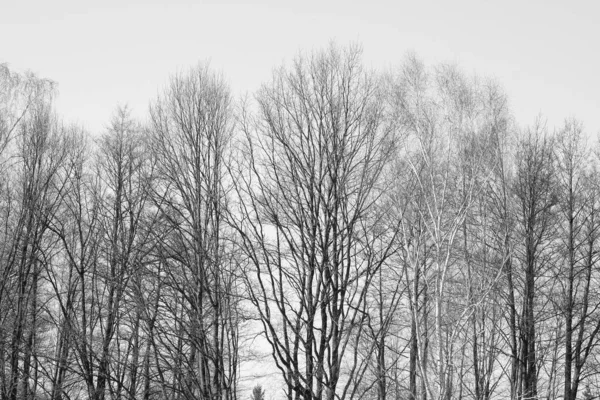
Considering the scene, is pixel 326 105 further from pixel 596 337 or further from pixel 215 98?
pixel 596 337

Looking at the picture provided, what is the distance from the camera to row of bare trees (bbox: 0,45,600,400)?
738 centimetres

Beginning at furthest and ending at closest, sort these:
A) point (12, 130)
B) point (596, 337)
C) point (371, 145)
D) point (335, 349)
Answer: point (596, 337)
point (12, 130)
point (371, 145)
point (335, 349)

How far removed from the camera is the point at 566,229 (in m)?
16.1

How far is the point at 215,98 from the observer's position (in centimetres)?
961

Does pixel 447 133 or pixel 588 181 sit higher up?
pixel 588 181

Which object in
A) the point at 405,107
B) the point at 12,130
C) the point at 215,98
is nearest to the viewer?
the point at 405,107

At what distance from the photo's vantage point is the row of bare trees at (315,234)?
7.38 meters

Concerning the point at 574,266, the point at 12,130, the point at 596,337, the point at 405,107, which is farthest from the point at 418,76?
the point at 596,337

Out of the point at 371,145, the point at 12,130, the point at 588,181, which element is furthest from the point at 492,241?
the point at 12,130

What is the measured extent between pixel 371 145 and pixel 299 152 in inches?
36.7

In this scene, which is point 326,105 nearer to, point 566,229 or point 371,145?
point 371,145

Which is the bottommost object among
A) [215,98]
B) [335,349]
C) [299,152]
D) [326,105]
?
[335,349]

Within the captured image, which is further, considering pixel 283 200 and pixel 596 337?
pixel 596 337

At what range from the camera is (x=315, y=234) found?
745 cm
